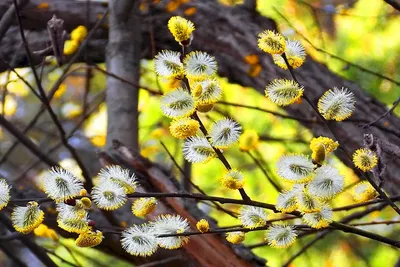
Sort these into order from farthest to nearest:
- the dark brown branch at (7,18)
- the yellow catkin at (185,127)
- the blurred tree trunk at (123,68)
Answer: the blurred tree trunk at (123,68), the dark brown branch at (7,18), the yellow catkin at (185,127)

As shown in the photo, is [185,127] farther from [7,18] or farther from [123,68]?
[123,68]

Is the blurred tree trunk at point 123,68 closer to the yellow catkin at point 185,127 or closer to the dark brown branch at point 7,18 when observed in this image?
the dark brown branch at point 7,18

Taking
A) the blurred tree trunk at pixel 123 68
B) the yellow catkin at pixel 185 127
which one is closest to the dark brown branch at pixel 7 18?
the blurred tree trunk at pixel 123 68

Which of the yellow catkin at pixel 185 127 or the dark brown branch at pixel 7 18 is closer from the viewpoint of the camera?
the yellow catkin at pixel 185 127

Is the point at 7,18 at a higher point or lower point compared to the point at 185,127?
higher

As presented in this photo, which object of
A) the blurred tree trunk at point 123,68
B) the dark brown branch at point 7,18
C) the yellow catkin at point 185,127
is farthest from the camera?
the blurred tree trunk at point 123,68

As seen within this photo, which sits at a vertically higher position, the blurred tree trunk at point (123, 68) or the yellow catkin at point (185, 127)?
the blurred tree trunk at point (123, 68)

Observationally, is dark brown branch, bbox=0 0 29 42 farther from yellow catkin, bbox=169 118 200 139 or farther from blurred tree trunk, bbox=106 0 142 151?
yellow catkin, bbox=169 118 200 139

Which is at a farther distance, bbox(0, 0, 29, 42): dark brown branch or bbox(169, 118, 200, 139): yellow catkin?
bbox(0, 0, 29, 42): dark brown branch

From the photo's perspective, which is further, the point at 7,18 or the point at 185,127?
the point at 7,18

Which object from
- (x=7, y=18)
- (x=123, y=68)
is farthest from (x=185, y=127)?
(x=123, y=68)

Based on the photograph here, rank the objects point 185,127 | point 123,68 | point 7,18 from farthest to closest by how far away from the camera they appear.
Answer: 1. point 123,68
2. point 7,18
3. point 185,127

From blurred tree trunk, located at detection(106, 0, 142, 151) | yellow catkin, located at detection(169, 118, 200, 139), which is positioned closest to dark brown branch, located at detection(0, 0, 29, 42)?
blurred tree trunk, located at detection(106, 0, 142, 151)
